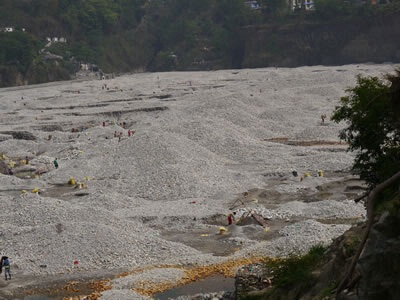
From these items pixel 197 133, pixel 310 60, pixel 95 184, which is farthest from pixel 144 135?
pixel 310 60

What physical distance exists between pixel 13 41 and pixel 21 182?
10428 cm

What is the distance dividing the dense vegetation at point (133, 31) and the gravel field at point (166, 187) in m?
66.2

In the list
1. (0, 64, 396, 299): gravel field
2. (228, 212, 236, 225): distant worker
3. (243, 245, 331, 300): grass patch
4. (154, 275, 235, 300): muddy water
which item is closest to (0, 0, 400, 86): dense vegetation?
(0, 64, 396, 299): gravel field

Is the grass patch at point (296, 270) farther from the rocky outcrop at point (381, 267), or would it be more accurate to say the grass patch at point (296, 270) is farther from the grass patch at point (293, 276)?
the rocky outcrop at point (381, 267)

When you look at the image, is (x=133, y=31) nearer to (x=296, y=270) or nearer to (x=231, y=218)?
(x=231, y=218)

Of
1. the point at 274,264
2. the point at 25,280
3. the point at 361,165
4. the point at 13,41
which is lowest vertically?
the point at 25,280

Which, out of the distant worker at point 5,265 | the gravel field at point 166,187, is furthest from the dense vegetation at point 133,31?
the distant worker at point 5,265

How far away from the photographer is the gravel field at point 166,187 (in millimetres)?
31484

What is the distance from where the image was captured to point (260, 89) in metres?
102

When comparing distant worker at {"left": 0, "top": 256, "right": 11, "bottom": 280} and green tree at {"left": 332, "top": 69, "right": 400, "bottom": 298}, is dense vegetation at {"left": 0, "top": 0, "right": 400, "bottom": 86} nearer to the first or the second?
distant worker at {"left": 0, "top": 256, "right": 11, "bottom": 280}

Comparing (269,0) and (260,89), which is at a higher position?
(269,0)

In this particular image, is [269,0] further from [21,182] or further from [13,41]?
[21,182]

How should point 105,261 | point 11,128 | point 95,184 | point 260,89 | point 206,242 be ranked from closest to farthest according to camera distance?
point 105,261
point 206,242
point 95,184
point 11,128
point 260,89

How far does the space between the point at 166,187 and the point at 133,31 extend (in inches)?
6129
